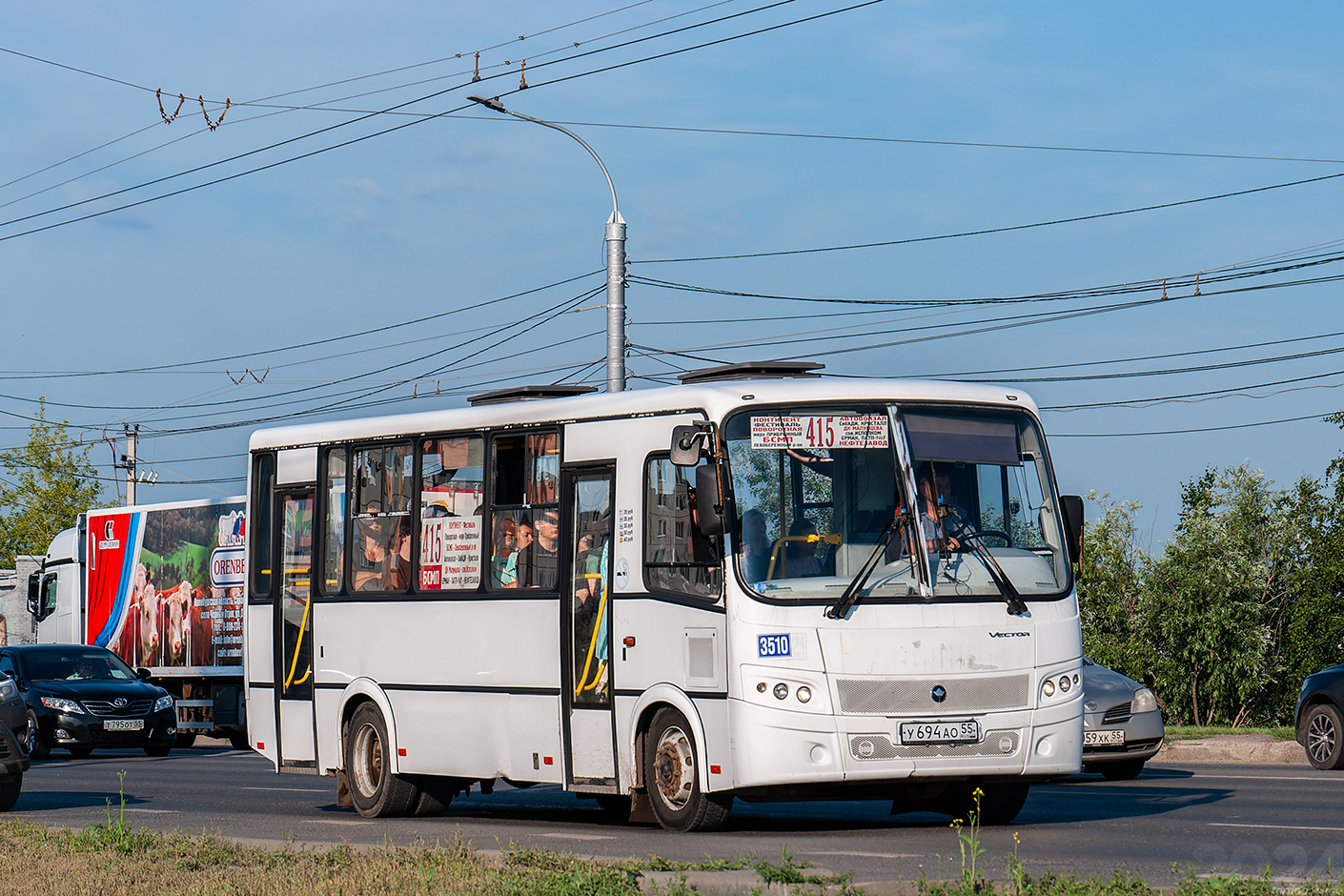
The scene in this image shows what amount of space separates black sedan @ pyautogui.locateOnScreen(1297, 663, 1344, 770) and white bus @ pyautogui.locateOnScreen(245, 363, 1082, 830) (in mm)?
6950

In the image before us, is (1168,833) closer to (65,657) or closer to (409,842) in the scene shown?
(409,842)

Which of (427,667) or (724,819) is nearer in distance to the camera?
(724,819)

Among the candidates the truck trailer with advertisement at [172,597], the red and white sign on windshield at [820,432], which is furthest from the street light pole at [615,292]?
the red and white sign on windshield at [820,432]

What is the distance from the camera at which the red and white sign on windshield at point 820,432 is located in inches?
494

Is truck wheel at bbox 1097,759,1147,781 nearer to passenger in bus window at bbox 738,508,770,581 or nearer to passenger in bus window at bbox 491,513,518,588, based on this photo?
passenger in bus window at bbox 491,513,518,588

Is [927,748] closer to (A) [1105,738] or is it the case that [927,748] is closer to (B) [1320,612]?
(A) [1105,738]

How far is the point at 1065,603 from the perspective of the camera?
12.9 m

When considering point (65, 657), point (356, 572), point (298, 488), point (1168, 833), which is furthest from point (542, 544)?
point (65, 657)

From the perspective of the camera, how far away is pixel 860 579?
40.1 ft

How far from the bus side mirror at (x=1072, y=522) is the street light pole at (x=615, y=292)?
37.0 ft

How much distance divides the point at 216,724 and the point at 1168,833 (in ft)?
60.5

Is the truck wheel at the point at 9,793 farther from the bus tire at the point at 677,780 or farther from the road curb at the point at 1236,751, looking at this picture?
the road curb at the point at 1236,751

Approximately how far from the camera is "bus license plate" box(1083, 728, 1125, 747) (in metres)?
18.5

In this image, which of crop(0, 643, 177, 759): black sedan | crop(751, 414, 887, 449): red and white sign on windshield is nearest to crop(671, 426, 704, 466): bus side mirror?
crop(751, 414, 887, 449): red and white sign on windshield
